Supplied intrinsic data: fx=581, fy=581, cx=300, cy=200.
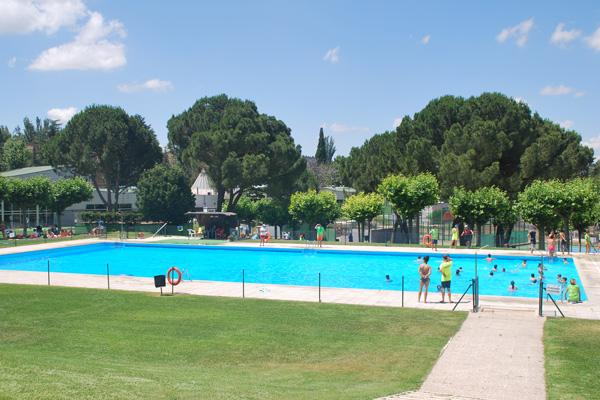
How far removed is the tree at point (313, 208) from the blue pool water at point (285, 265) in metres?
8.34

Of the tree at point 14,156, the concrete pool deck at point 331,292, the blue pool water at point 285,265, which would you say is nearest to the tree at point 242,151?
the blue pool water at point 285,265

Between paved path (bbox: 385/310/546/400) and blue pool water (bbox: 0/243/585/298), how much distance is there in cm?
854

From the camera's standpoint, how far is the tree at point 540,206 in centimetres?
3256

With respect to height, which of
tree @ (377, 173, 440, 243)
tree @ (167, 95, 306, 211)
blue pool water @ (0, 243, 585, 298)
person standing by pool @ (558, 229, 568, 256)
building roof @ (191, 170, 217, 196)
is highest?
tree @ (167, 95, 306, 211)

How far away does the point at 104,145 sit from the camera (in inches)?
2290

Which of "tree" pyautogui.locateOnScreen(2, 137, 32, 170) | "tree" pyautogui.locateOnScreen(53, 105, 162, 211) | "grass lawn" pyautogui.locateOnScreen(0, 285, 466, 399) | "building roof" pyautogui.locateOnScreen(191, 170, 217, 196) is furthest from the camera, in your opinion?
"tree" pyautogui.locateOnScreen(2, 137, 32, 170)

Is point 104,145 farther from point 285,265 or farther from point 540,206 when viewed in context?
point 540,206

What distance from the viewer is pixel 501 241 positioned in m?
41.1

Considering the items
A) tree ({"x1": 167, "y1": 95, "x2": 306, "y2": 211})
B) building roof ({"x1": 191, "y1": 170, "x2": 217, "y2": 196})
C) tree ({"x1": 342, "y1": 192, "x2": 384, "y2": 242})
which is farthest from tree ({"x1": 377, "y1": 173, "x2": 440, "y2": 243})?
building roof ({"x1": 191, "y1": 170, "x2": 217, "y2": 196})

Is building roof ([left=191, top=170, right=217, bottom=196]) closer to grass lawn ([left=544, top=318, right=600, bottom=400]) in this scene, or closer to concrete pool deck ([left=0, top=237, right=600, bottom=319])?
concrete pool deck ([left=0, top=237, right=600, bottom=319])

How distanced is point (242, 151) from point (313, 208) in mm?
10458

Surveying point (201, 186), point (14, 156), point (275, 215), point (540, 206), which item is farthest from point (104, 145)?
point (540, 206)

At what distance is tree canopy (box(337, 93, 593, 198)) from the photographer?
40.3 metres

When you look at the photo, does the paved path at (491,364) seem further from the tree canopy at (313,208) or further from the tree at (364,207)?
the tree canopy at (313,208)
